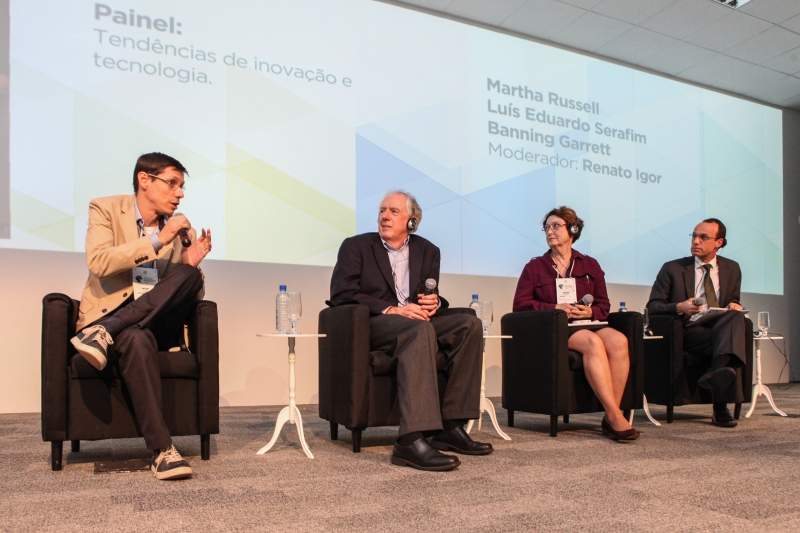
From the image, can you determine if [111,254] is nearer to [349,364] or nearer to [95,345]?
[95,345]

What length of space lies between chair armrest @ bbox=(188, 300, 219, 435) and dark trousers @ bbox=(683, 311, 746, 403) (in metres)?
2.74

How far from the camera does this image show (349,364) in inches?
112

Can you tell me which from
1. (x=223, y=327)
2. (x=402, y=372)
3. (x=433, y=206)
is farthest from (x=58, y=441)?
(x=433, y=206)

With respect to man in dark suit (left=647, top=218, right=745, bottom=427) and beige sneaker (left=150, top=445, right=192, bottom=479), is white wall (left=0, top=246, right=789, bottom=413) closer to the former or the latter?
man in dark suit (left=647, top=218, right=745, bottom=427)

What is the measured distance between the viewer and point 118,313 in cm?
243

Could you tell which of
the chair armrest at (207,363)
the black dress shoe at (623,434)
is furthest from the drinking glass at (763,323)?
the chair armrest at (207,363)

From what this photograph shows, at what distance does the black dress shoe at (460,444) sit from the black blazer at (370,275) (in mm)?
583

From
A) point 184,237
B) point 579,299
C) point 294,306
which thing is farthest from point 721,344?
point 184,237

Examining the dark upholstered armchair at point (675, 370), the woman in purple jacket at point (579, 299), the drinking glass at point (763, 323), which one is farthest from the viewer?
the drinking glass at point (763, 323)

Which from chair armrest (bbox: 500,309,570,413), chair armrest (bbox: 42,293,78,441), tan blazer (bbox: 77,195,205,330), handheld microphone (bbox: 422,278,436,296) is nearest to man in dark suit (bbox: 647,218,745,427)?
chair armrest (bbox: 500,309,570,413)

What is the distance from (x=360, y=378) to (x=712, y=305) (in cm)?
253

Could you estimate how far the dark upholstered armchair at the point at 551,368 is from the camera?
11.1ft

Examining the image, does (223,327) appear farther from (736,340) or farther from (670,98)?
(670,98)

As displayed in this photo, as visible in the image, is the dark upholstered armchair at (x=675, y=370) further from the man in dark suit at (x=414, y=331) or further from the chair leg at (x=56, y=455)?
the chair leg at (x=56, y=455)
